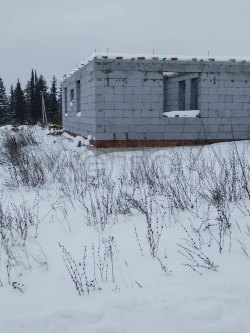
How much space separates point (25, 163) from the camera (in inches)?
313

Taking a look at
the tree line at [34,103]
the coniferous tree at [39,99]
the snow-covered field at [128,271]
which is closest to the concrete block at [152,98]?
the snow-covered field at [128,271]

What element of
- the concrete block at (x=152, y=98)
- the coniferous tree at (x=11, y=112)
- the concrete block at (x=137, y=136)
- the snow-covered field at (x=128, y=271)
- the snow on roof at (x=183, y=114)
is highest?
the coniferous tree at (x=11, y=112)

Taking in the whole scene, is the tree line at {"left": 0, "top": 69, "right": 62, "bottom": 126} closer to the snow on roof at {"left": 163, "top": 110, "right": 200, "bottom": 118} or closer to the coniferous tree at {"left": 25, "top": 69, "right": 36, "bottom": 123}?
the coniferous tree at {"left": 25, "top": 69, "right": 36, "bottom": 123}

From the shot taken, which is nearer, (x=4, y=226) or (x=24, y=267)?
(x=24, y=267)

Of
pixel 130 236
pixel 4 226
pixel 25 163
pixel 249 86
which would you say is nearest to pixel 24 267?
pixel 4 226

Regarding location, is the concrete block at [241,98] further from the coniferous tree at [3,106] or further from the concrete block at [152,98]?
the coniferous tree at [3,106]

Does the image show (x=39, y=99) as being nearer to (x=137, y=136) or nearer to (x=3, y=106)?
(x=3, y=106)

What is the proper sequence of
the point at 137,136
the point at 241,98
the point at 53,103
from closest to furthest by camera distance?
1. the point at 137,136
2. the point at 241,98
3. the point at 53,103

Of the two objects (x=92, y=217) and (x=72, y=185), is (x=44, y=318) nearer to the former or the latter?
(x=92, y=217)

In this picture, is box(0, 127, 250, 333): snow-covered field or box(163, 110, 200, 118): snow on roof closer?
box(0, 127, 250, 333): snow-covered field

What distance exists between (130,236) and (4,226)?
1458 mm

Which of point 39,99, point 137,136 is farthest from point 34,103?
point 137,136

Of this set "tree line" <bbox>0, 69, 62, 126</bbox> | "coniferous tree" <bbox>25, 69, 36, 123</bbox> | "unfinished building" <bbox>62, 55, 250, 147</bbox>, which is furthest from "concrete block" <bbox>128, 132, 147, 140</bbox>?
"coniferous tree" <bbox>25, 69, 36, 123</bbox>

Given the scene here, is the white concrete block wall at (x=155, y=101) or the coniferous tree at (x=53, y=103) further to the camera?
the coniferous tree at (x=53, y=103)
